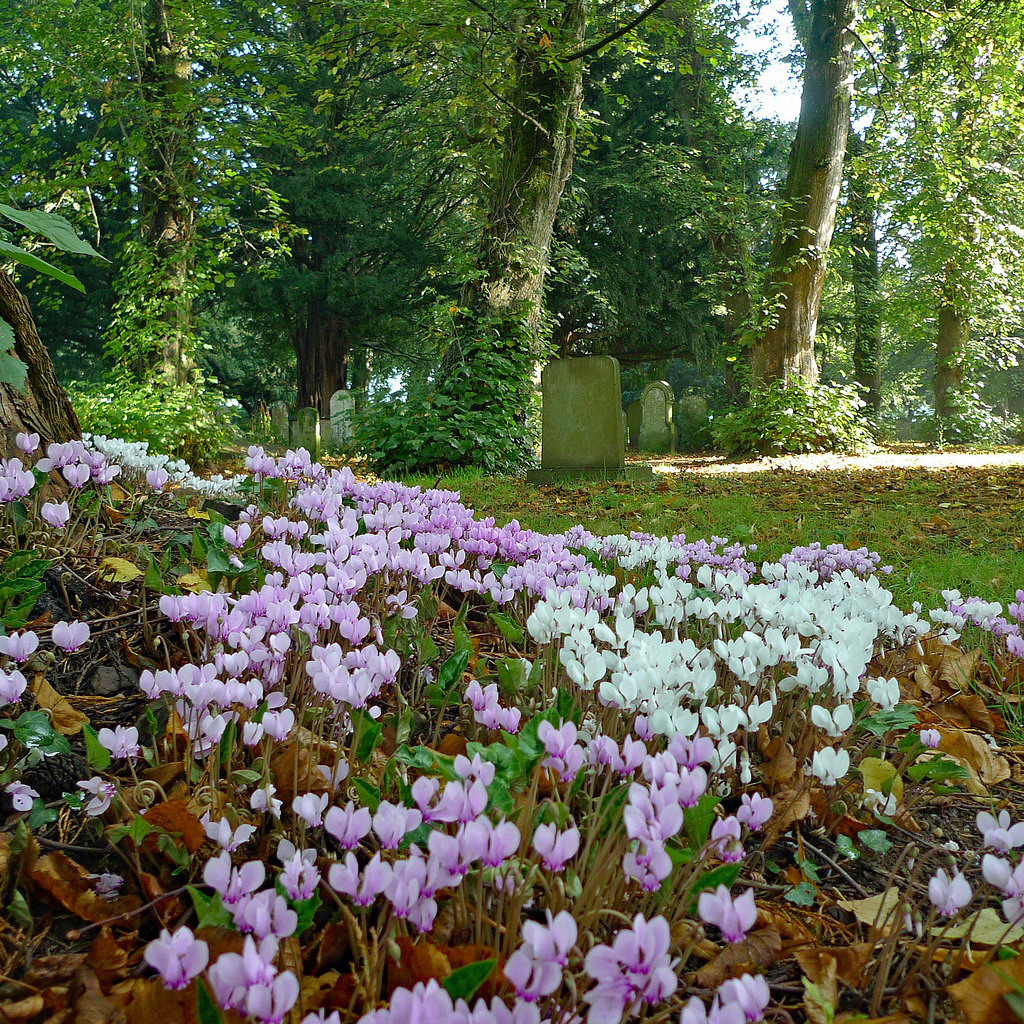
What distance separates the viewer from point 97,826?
4.35 feet

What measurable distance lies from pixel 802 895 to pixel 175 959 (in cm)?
109

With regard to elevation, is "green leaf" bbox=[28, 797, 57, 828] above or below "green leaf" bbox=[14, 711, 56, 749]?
below

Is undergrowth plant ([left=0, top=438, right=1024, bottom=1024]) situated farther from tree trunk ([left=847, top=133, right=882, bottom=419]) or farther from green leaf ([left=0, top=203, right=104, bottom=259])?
tree trunk ([left=847, top=133, right=882, bottom=419])

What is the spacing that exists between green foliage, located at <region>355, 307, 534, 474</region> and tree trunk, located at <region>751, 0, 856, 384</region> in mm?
5075

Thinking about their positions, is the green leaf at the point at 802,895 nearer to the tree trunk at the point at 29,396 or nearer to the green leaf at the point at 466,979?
the green leaf at the point at 466,979

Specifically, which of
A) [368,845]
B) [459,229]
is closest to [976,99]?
[459,229]

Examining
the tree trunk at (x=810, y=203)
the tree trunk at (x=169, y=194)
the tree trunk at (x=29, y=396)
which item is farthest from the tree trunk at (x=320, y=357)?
the tree trunk at (x=29, y=396)

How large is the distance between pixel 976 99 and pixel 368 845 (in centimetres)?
1750

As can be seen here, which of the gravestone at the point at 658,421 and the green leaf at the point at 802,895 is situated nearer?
the green leaf at the point at 802,895

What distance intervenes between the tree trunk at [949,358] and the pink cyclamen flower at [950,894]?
79.8 ft

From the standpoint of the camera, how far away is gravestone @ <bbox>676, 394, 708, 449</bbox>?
968 inches

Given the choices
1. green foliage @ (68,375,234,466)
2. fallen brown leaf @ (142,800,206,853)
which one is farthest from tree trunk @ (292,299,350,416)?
fallen brown leaf @ (142,800,206,853)

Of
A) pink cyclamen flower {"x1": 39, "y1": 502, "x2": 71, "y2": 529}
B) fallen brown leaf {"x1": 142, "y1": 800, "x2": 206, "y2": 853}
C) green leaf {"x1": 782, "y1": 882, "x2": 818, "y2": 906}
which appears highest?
pink cyclamen flower {"x1": 39, "y1": 502, "x2": 71, "y2": 529}

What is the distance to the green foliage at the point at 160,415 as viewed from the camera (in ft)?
35.3
